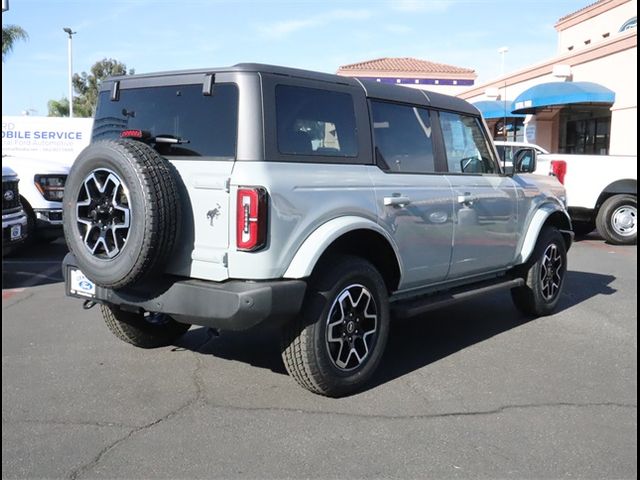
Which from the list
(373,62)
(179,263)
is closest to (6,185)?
(179,263)

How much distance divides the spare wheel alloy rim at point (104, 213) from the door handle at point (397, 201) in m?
1.66

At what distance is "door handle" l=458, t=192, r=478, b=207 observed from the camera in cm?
498

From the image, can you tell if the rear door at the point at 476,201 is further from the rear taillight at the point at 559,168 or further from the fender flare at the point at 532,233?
the rear taillight at the point at 559,168

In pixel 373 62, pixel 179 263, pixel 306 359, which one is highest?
pixel 373 62

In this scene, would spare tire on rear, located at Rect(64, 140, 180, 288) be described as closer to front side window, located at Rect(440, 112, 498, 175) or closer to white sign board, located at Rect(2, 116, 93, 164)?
front side window, located at Rect(440, 112, 498, 175)

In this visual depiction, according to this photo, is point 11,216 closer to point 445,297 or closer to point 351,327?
point 351,327

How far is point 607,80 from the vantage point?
17859 millimetres

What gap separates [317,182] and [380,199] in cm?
58

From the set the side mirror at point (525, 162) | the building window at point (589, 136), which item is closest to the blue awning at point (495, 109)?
the building window at point (589, 136)

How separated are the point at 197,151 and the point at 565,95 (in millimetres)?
15648

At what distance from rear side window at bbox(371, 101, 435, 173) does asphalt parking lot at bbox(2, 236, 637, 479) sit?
1.47 meters

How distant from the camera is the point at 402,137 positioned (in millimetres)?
4707

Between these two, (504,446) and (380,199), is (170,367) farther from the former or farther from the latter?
(504,446)

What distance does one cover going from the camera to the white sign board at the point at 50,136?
15.3 meters
